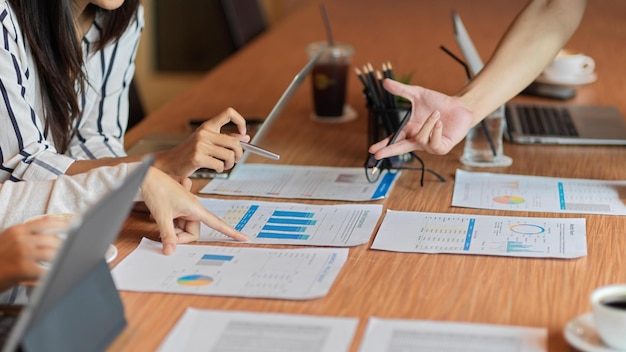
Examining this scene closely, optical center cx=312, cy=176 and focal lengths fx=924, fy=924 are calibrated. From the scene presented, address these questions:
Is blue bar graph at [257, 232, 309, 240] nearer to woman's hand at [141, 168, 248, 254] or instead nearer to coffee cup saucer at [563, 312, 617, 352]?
woman's hand at [141, 168, 248, 254]

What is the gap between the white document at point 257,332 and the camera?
1.08 metres

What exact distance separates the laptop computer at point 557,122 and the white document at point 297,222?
59cm

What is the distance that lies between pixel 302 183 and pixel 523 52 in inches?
20.6

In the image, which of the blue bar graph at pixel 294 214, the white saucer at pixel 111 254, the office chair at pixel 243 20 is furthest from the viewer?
the office chair at pixel 243 20

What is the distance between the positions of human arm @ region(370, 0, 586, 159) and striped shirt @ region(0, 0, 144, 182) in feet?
1.89

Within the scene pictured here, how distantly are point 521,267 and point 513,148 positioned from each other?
68cm

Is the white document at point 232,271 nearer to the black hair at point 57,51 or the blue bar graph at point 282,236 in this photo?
the blue bar graph at point 282,236

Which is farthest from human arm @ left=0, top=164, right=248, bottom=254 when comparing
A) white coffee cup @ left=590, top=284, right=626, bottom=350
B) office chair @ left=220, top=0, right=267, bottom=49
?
office chair @ left=220, top=0, right=267, bottom=49

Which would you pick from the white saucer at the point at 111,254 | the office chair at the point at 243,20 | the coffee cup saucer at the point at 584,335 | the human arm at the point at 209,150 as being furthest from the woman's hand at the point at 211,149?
the office chair at the point at 243,20

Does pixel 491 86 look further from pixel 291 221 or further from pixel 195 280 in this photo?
pixel 195 280

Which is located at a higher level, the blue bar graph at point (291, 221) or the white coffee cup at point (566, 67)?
the blue bar graph at point (291, 221)

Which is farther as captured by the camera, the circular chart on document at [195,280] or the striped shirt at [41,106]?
the striped shirt at [41,106]

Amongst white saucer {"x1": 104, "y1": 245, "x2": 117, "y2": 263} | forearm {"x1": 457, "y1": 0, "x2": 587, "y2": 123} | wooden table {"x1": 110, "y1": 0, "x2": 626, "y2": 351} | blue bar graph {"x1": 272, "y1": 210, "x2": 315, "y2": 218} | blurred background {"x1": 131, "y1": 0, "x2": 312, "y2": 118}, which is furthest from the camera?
blurred background {"x1": 131, "y1": 0, "x2": 312, "y2": 118}

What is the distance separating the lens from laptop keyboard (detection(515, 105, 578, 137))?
6.69 feet
